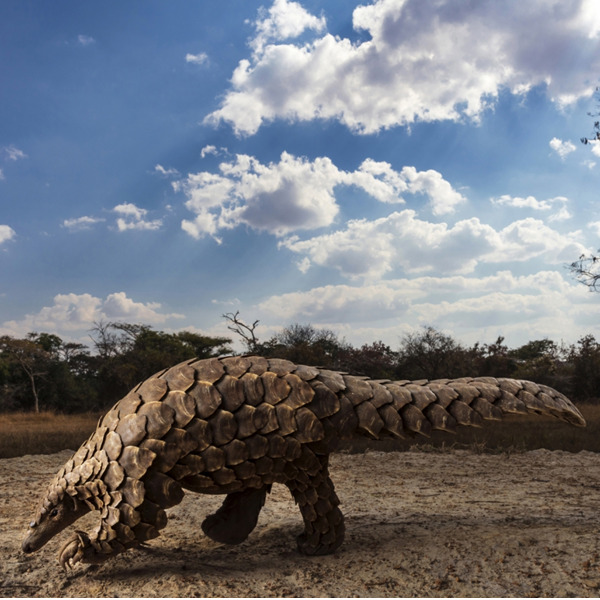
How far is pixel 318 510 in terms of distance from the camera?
4.34m

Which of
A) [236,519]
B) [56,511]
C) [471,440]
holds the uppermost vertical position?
[56,511]

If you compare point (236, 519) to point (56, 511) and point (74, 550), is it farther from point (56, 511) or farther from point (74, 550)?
point (56, 511)

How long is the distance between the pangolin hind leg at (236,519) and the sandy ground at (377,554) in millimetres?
201

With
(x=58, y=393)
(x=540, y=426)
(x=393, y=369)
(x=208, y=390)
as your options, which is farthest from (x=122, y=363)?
(x=208, y=390)

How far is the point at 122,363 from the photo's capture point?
74.1 feet

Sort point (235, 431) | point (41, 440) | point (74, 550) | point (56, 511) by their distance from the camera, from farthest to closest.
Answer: point (41, 440) < point (56, 511) < point (74, 550) < point (235, 431)

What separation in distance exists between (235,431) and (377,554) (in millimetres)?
1749

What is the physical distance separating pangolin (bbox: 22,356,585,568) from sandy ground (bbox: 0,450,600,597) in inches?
15.3

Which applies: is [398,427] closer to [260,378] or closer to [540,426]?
[260,378]

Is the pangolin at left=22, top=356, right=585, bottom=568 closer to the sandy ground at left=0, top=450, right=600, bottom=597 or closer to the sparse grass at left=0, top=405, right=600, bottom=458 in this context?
the sandy ground at left=0, top=450, right=600, bottom=597

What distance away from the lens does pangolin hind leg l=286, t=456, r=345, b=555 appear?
13.8ft

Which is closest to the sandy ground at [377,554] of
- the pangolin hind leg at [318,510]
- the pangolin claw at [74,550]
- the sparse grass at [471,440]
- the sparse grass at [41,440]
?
the pangolin hind leg at [318,510]

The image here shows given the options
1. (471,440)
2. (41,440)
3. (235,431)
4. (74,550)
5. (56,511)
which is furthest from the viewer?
(41,440)

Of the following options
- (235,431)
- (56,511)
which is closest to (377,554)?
(235,431)
